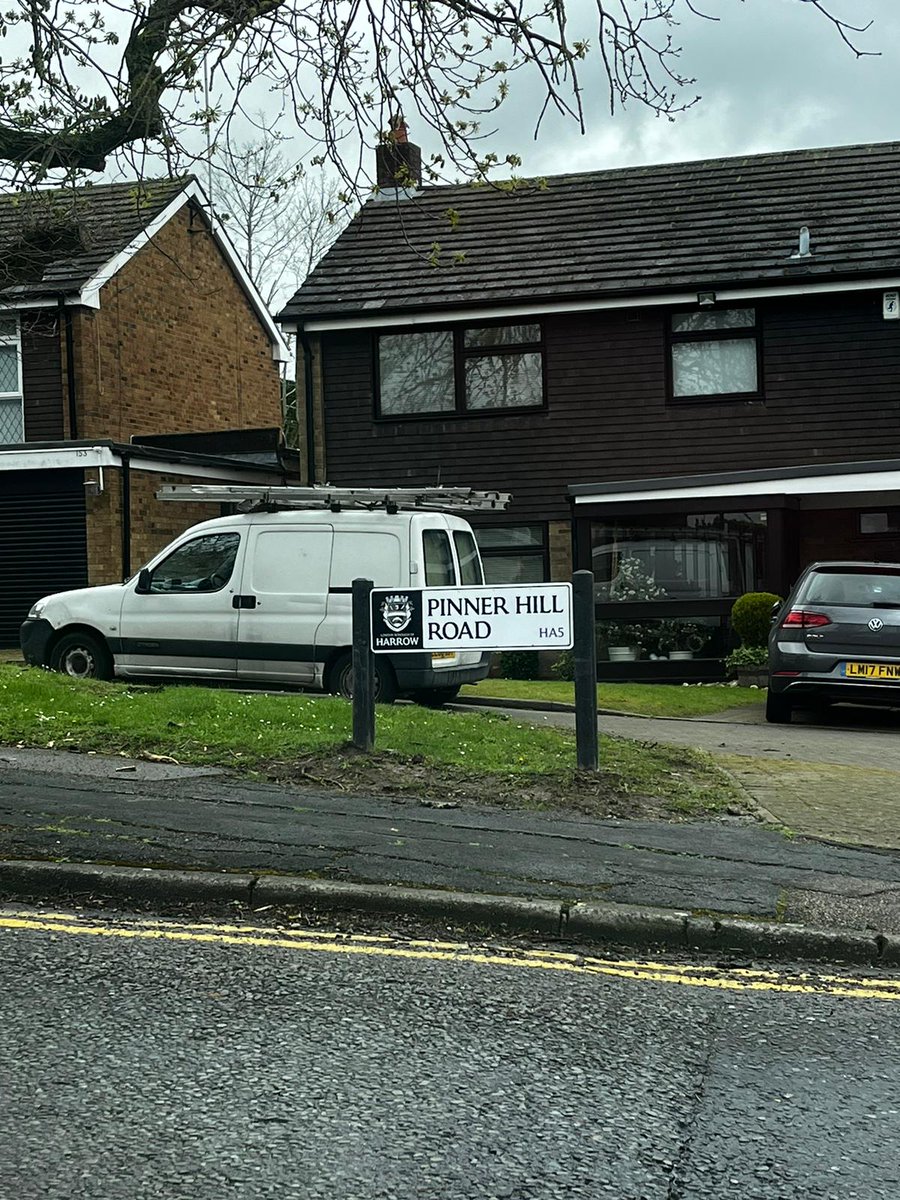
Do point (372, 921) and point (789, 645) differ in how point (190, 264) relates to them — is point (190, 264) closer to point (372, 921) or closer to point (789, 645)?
point (789, 645)

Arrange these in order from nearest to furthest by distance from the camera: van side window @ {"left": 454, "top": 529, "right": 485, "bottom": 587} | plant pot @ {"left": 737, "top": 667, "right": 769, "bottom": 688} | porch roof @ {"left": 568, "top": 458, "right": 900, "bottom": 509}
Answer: van side window @ {"left": 454, "top": 529, "right": 485, "bottom": 587}
plant pot @ {"left": 737, "top": 667, "right": 769, "bottom": 688}
porch roof @ {"left": 568, "top": 458, "right": 900, "bottom": 509}

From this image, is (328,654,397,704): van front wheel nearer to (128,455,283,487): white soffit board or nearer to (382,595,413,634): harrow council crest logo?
(382,595,413,634): harrow council crest logo

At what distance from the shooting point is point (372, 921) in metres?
5.88

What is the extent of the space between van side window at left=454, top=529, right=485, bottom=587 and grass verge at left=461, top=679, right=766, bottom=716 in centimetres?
160

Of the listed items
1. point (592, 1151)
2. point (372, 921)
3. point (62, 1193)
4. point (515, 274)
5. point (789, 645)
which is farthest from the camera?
point (515, 274)

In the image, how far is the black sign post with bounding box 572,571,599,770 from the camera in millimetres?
8719

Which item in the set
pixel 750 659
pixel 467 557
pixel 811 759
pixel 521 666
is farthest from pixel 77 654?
pixel 750 659

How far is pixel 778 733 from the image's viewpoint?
44.7 ft

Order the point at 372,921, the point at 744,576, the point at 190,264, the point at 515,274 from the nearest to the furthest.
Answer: the point at 372,921 → the point at 744,576 → the point at 515,274 → the point at 190,264

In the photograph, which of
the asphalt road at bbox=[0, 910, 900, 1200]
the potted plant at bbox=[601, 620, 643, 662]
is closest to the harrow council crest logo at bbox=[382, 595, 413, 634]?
the asphalt road at bbox=[0, 910, 900, 1200]

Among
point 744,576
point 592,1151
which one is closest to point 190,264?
point 744,576

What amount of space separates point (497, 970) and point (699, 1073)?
3.99 feet

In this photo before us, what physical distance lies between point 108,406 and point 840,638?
1395 centimetres

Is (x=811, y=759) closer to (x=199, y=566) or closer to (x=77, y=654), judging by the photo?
(x=199, y=566)
